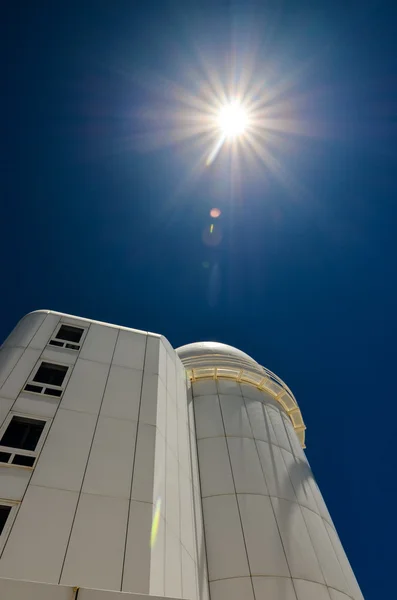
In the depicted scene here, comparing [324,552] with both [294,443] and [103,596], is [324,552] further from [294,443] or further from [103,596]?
[103,596]

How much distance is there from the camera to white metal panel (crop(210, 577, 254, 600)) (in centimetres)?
1206

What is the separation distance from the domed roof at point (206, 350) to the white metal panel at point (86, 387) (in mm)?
8858

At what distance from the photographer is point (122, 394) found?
14383 mm

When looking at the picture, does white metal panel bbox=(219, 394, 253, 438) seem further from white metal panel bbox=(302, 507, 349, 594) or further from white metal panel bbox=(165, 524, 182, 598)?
white metal panel bbox=(165, 524, 182, 598)

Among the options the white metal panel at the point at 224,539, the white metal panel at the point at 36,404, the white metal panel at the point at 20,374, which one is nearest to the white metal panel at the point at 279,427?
the white metal panel at the point at 224,539

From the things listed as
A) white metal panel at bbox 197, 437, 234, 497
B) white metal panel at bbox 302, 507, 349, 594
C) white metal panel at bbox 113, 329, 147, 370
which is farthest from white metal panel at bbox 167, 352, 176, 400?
white metal panel at bbox 302, 507, 349, 594

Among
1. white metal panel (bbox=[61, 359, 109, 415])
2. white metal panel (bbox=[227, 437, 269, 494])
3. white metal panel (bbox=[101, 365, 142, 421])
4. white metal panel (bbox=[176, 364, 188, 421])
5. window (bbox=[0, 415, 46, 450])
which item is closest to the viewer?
window (bbox=[0, 415, 46, 450])

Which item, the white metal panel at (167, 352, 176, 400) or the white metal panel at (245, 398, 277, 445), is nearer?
the white metal panel at (167, 352, 176, 400)

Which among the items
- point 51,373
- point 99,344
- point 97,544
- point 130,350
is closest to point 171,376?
point 130,350

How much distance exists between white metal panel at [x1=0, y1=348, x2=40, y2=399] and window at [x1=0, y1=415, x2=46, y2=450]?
3.47ft

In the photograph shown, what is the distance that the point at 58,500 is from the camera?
10.0 meters

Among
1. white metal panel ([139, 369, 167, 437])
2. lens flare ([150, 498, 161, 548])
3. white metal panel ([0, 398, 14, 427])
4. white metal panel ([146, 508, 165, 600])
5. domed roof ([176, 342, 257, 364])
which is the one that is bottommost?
white metal panel ([146, 508, 165, 600])

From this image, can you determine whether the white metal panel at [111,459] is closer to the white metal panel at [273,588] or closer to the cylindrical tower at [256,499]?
the cylindrical tower at [256,499]

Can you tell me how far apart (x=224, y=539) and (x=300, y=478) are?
5486 mm
